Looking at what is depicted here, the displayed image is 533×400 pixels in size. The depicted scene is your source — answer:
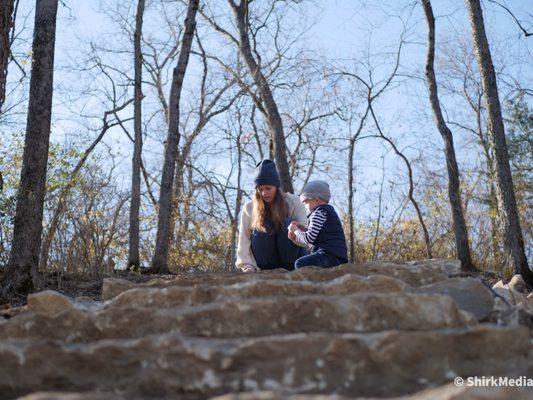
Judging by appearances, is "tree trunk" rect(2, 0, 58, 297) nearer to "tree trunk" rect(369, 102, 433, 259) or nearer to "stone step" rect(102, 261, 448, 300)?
"stone step" rect(102, 261, 448, 300)

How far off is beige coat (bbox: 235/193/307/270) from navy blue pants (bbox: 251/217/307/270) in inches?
3.0

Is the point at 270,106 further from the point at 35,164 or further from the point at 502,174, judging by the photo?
the point at 35,164

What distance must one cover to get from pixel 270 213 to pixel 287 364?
4.18 metres

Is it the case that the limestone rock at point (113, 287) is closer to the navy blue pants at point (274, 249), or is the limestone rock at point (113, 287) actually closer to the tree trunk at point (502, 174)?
the navy blue pants at point (274, 249)

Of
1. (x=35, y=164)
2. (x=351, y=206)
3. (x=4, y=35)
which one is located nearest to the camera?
(x=4, y=35)

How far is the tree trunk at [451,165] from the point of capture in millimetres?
11742

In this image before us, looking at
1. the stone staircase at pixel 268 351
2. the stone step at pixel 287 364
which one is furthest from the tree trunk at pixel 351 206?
the stone step at pixel 287 364

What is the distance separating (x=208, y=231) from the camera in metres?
18.4

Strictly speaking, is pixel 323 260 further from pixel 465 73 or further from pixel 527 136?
pixel 465 73

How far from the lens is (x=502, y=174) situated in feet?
30.6

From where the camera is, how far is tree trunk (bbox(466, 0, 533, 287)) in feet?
29.8

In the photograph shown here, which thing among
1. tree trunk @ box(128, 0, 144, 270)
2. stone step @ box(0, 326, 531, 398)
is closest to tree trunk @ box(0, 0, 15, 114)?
stone step @ box(0, 326, 531, 398)

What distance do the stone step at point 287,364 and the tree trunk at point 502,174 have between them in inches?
280

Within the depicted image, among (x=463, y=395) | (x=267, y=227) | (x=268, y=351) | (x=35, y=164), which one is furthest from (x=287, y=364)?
(x=35, y=164)
